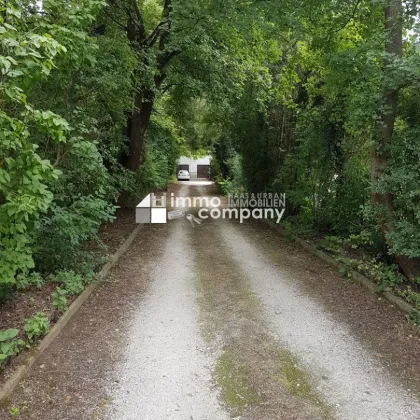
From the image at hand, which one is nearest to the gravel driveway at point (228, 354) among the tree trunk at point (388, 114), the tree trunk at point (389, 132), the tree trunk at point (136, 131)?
the tree trunk at point (389, 132)

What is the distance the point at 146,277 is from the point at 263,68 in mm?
7850

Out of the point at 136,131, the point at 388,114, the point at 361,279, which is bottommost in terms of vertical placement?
the point at 361,279

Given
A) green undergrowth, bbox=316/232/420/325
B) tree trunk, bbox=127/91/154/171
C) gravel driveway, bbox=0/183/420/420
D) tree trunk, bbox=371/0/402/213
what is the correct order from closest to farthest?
gravel driveway, bbox=0/183/420/420, green undergrowth, bbox=316/232/420/325, tree trunk, bbox=371/0/402/213, tree trunk, bbox=127/91/154/171

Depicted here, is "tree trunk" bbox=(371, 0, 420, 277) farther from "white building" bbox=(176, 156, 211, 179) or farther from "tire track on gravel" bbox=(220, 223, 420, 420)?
"white building" bbox=(176, 156, 211, 179)

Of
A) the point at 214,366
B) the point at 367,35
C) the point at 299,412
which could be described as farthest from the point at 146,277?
the point at 367,35

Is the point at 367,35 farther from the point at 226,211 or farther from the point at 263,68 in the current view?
the point at 226,211

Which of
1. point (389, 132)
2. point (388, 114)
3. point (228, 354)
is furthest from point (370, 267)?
point (228, 354)

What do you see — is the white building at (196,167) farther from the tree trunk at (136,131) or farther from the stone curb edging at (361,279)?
the stone curb edging at (361,279)

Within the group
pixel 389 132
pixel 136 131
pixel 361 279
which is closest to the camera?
pixel 389 132

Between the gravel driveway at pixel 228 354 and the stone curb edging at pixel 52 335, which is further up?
the stone curb edging at pixel 52 335

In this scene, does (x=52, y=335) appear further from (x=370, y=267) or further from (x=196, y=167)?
(x=196, y=167)

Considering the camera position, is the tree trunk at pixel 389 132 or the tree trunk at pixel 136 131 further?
the tree trunk at pixel 136 131

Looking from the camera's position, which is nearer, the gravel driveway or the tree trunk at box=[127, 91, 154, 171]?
the gravel driveway

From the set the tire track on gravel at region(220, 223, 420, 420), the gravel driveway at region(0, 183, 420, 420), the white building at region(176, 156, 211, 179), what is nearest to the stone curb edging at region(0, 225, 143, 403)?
the gravel driveway at region(0, 183, 420, 420)
